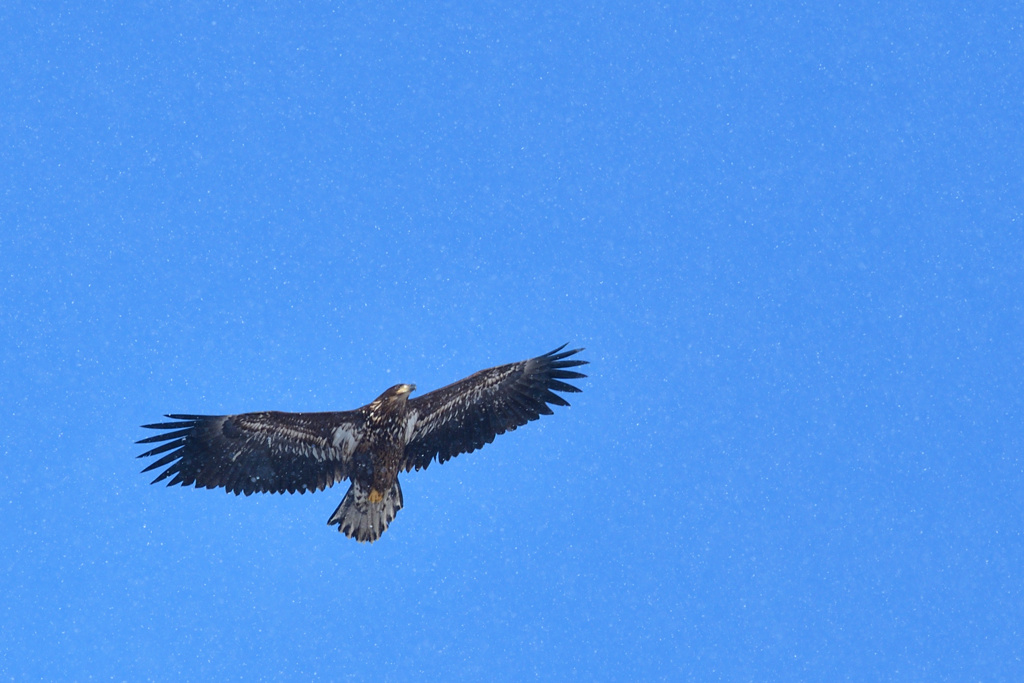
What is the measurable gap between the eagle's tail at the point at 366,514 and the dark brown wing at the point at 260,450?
38 centimetres

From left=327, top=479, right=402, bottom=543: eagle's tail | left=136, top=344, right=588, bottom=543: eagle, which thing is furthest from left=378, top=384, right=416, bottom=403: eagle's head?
left=327, top=479, right=402, bottom=543: eagle's tail

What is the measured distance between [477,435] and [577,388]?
154cm

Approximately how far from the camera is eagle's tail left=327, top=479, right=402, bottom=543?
23078 millimetres

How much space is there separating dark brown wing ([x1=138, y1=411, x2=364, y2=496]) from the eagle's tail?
14.9 inches

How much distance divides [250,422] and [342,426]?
1.25 m

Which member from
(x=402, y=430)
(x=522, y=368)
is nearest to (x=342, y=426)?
(x=402, y=430)

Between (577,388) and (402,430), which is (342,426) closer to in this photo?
(402,430)

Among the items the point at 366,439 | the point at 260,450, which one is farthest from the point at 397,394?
the point at 260,450

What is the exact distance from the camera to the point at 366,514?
910 inches

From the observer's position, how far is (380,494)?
23125mm

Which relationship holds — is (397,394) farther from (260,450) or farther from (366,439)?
(260,450)

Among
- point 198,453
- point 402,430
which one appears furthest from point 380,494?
point 198,453

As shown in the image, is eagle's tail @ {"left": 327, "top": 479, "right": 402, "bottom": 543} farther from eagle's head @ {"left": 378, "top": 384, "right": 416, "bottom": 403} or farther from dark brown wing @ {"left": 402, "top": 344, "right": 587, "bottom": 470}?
eagle's head @ {"left": 378, "top": 384, "right": 416, "bottom": 403}

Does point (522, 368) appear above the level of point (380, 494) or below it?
above
